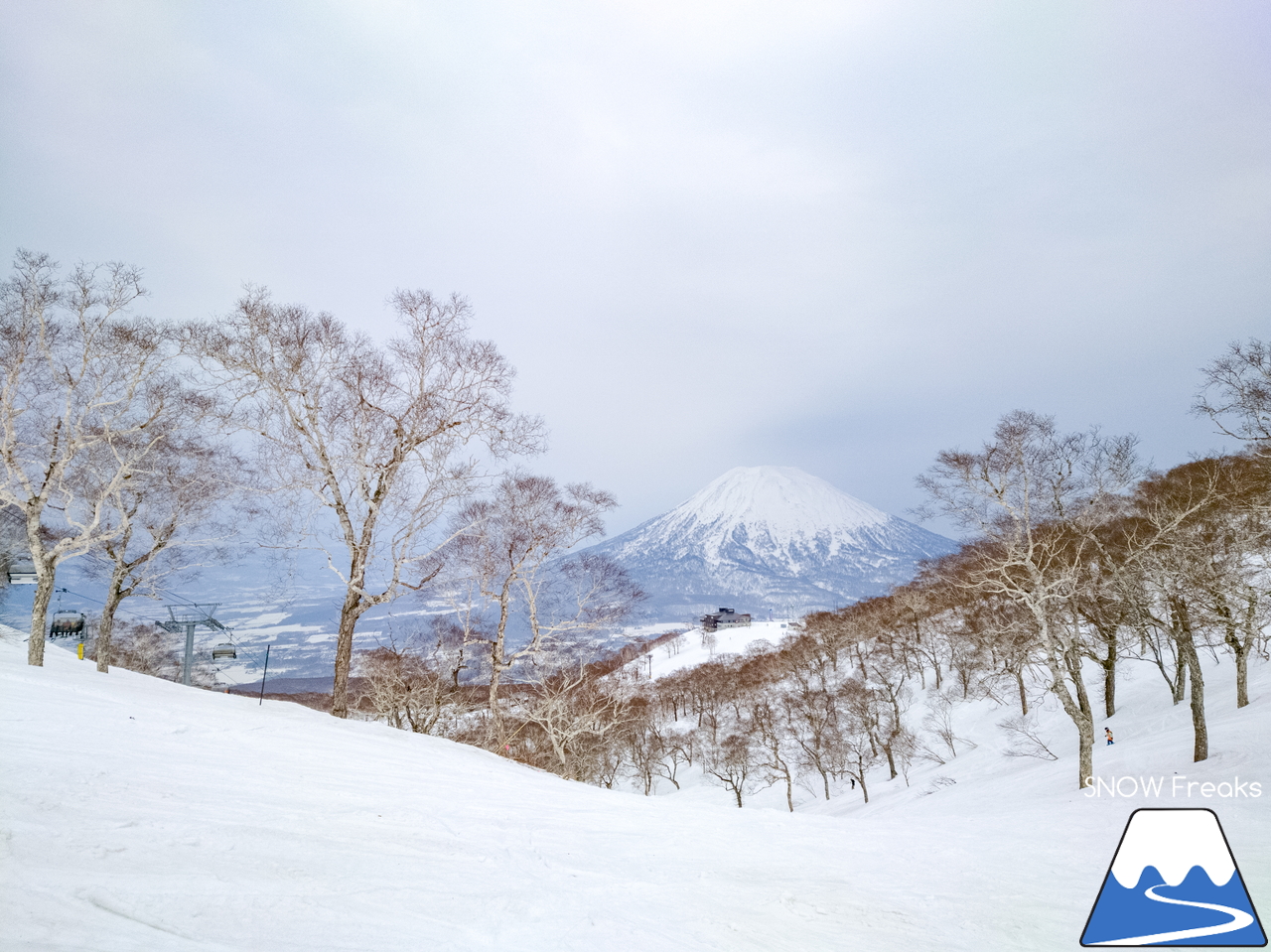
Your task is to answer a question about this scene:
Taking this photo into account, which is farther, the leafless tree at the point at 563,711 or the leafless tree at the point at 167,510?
the leafless tree at the point at 563,711

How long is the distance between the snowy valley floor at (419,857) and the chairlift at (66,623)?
2515 cm

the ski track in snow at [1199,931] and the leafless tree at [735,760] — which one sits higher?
the ski track in snow at [1199,931]

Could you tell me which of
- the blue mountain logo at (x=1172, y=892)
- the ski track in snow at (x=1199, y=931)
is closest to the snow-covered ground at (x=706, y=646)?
the blue mountain logo at (x=1172, y=892)

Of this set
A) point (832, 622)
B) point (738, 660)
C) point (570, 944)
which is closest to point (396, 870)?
point (570, 944)

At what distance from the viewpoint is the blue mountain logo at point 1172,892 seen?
4.18 m

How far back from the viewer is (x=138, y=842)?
9.97 feet

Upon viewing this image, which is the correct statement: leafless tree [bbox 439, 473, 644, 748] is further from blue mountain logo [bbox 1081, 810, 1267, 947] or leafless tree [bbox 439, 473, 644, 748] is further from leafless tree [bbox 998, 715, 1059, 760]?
leafless tree [bbox 998, 715, 1059, 760]

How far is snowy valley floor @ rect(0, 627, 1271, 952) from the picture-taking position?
261 cm

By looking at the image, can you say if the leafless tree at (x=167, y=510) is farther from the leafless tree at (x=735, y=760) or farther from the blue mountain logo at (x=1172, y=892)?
the leafless tree at (x=735, y=760)

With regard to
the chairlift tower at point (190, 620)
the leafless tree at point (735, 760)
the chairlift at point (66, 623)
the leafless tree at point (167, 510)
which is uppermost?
the leafless tree at point (167, 510)

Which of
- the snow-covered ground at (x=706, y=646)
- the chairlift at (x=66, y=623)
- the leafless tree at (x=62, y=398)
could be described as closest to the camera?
the leafless tree at (x=62, y=398)

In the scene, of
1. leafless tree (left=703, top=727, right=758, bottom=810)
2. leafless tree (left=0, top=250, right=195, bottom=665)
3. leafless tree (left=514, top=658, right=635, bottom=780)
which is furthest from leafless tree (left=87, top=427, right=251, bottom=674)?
leafless tree (left=703, top=727, right=758, bottom=810)

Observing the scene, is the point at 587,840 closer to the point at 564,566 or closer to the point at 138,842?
the point at 138,842

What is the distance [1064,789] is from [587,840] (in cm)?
1762
